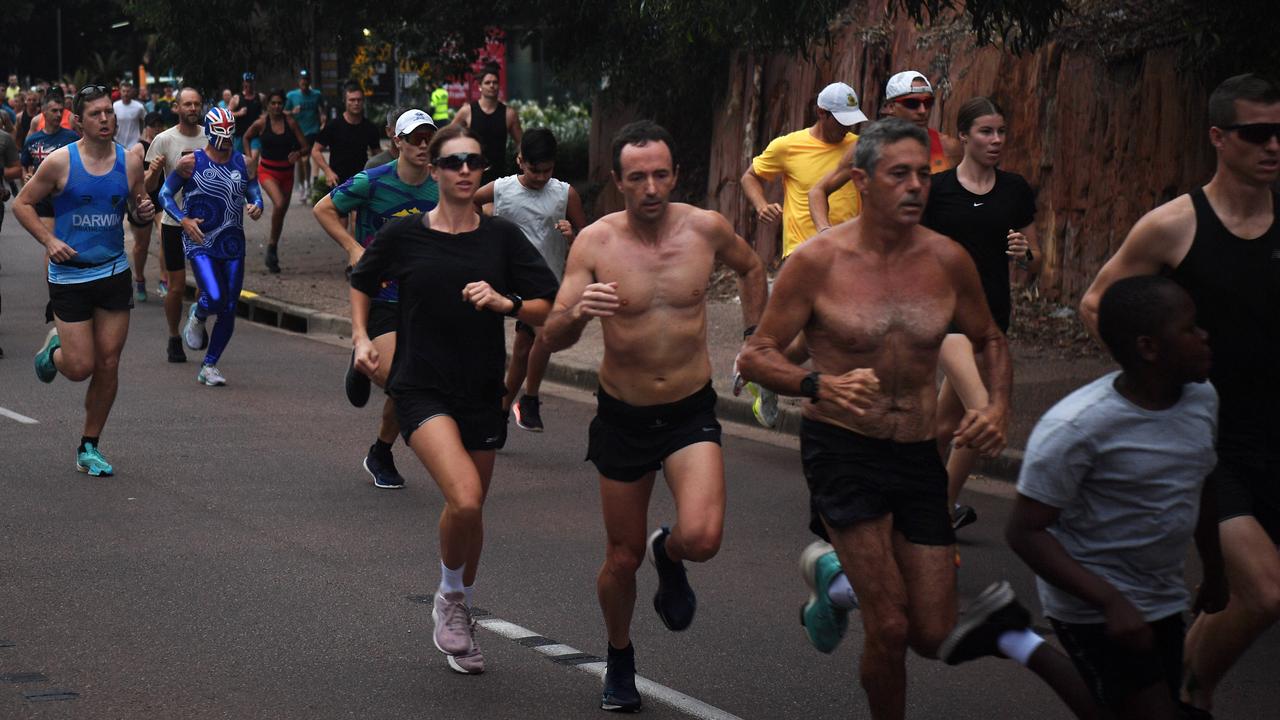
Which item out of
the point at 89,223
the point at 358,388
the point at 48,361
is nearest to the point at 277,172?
the point at 48,361

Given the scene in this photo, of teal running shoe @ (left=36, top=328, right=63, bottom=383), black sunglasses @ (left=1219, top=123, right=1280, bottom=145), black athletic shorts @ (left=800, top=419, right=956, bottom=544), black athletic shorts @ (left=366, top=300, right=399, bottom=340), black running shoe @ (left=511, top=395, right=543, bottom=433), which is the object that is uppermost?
black sunglasses @ (left=1219, top=123, right=1280, bottom=145)

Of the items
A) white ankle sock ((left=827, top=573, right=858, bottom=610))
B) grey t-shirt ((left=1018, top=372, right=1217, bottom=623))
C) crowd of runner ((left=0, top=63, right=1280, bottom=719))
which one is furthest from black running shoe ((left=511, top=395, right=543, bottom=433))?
grey t-shirt ((left=1018, top=372, right=1217, bottom=623))

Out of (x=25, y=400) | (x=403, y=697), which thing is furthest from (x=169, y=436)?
(x=403, y=697)

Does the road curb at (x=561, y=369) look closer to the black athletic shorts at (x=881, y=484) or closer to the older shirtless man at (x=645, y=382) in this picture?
the older shirtless man at (x=645, y=382)

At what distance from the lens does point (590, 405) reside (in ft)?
40.7

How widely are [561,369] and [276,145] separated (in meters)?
8.44

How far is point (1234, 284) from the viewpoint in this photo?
5.19 meters

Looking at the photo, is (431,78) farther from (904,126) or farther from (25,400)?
(904,126)

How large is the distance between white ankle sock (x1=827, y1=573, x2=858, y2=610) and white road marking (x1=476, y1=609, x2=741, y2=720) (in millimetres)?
577

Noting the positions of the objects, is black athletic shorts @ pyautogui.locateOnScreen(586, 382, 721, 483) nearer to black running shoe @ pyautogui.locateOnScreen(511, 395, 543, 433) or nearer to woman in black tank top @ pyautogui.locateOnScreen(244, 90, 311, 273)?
black running shoe @ pyautogui.locateOnScreen(511, 395, 543, 433)

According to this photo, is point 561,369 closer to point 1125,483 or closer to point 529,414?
point 529,414

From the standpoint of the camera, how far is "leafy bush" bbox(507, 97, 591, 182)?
81.1ft

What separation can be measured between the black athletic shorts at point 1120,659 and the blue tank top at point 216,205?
9509mm

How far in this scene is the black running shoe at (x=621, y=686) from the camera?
18.8ft
